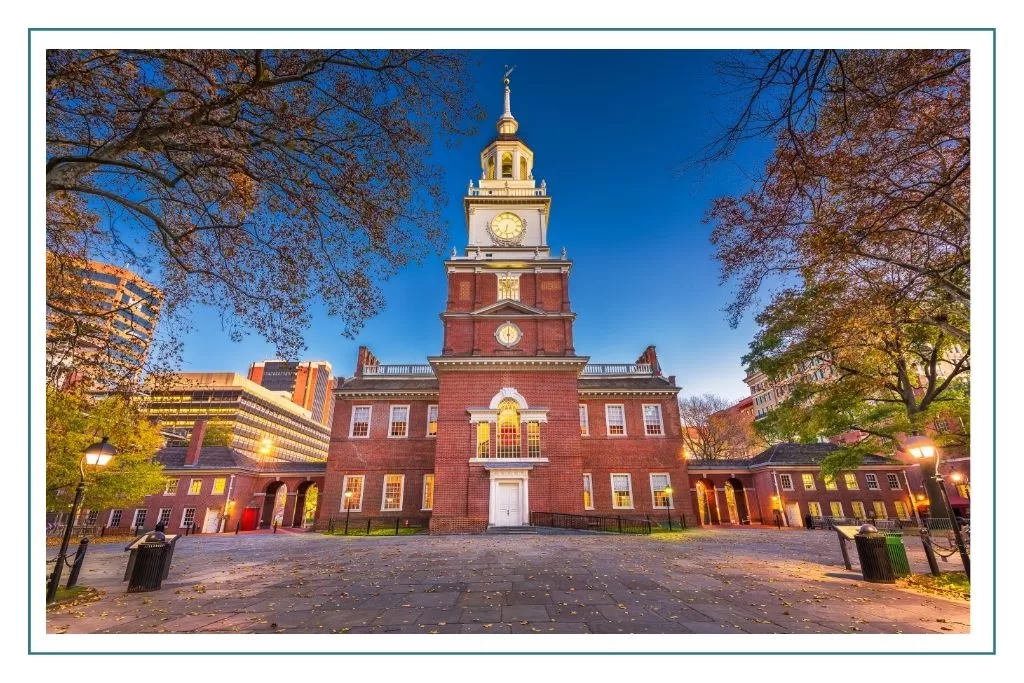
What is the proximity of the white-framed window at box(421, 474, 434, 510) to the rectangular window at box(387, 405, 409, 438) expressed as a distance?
270cm

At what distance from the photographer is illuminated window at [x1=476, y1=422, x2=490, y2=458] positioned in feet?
61.0

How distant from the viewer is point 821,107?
4.45 meters

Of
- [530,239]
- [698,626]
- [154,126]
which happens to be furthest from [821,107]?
[530,239]

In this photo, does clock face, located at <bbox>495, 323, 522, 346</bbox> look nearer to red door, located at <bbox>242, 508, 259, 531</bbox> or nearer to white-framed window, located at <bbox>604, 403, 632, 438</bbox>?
white-framed window, located at <bbox>604, 403, 632, 438</bbox>

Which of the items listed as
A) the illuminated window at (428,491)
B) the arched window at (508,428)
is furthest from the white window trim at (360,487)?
the arched window at (508,428)

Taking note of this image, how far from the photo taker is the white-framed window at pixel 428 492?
2197cm

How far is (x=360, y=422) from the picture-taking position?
23500 mm

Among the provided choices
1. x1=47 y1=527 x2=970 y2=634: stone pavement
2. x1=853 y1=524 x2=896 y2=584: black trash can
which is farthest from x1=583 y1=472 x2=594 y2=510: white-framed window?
x1=853 y1=524 x2=896 y2=584: black trash can

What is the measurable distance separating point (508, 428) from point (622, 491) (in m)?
8.31

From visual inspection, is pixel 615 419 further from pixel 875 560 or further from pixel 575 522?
pixel 875 560

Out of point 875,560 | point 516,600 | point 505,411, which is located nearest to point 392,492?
point 505,411

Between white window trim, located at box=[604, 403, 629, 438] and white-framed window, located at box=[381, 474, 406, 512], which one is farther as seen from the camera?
white window trim, located at box=[604, 403, 629, 438]

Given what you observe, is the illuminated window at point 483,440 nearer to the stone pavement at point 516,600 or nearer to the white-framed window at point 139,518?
the stone pavement at point 516,600
